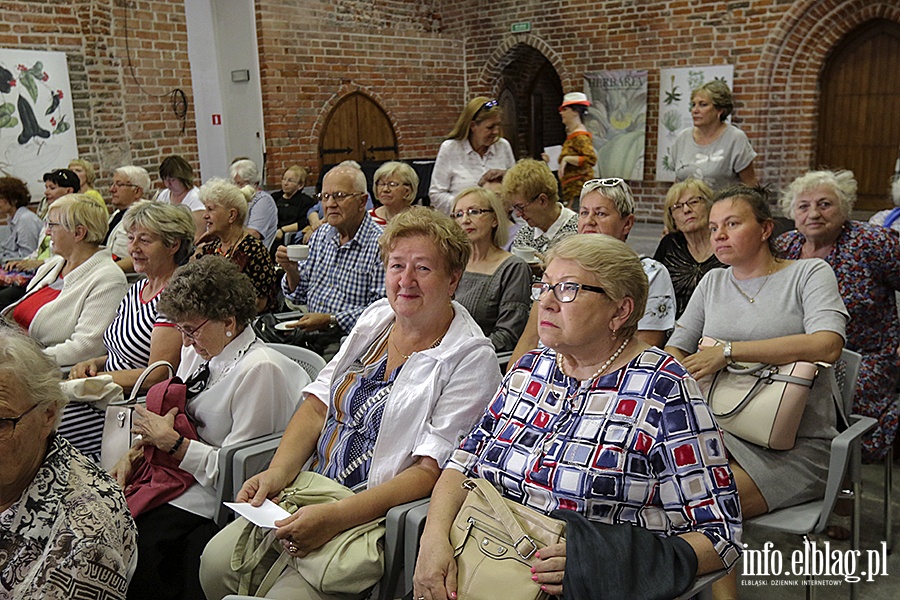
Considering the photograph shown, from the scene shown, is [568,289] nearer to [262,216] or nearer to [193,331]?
[193,331]

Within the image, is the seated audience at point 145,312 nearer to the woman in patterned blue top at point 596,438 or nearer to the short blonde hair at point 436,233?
the short blonde hair at point 436,233

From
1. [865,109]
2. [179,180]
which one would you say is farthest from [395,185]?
[865,109]

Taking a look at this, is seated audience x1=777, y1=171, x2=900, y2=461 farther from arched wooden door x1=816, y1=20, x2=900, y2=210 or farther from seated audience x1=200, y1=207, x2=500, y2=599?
arched wooden door x1=816, y1=20, x2=900, y2=210

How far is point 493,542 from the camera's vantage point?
1623mm

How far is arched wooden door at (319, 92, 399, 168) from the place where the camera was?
947 cm

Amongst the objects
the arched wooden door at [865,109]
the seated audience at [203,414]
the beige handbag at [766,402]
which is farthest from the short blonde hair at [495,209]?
the arched wooden door at [865,109]

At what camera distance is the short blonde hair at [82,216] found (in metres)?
3.40

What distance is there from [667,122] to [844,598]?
23.8ft

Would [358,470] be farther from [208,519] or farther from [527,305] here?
[527,305]

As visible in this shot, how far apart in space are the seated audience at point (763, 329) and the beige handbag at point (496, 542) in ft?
2.62

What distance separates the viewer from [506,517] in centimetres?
160

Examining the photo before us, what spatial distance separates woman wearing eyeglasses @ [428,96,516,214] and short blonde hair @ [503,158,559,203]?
4.31 ft
